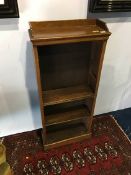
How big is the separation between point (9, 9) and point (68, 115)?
2.86 ft

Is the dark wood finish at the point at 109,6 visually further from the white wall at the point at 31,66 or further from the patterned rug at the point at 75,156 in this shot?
the patterned rug at the point at 75,156

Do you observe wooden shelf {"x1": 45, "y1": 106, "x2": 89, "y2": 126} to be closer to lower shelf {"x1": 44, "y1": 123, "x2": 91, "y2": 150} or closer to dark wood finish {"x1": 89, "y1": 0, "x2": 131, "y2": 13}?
lower shelf {"x1": 44, "y1": 123, "x2": 91, "y2": 150}

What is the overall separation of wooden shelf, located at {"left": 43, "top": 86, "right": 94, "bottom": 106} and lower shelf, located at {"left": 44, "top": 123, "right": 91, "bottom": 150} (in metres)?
0.41

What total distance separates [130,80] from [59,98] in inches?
31.8

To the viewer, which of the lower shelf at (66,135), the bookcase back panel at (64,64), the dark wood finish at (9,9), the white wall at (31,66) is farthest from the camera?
the lower shelf at (66,135)

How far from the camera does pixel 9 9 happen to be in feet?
3.33

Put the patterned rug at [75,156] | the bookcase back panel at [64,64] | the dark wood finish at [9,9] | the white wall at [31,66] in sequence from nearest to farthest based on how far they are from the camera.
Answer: the dark wood finish at [9,9]
the white wall at [31,66]
the bookcase back panel at [64,64]
the patterned rug at [75,156]

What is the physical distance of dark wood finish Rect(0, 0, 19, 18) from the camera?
996 mm

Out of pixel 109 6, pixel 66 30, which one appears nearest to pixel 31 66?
pixel 66 30

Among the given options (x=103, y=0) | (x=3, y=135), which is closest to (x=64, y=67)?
(x=103, y=0)

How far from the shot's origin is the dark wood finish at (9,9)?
996 mm

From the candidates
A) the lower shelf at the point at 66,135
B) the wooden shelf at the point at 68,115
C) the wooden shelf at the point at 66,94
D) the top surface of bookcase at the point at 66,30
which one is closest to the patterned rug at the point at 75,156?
the lower shelf at the point at 66,135

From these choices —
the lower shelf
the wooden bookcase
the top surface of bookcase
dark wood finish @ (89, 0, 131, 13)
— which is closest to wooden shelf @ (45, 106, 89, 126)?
the wooden bookcase

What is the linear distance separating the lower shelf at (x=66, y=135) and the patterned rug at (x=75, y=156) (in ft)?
0.14
